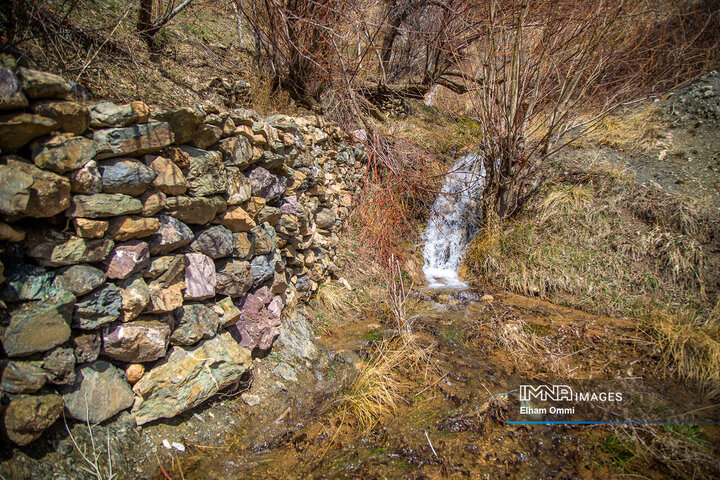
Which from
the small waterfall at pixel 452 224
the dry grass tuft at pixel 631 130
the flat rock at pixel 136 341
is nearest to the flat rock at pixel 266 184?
the flat rock at pixel 136 341

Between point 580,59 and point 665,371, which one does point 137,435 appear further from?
point 580,59

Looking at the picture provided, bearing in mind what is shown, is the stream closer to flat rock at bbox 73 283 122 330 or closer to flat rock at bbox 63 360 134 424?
flat rock at bbox 63 360 134 424

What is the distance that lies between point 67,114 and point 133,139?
0.29 m

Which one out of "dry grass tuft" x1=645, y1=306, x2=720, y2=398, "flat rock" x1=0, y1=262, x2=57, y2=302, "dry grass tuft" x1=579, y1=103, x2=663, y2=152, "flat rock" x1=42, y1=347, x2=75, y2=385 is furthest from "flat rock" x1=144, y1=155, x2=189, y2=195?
"dry grass tuft" x1=579, y1=103, x2=663, y2=152

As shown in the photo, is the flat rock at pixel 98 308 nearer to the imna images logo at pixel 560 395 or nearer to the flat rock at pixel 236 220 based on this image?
the flat rock at pixel 236 220

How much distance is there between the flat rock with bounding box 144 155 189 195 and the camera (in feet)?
6.49

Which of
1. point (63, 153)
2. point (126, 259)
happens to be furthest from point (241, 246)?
point (63, 153)

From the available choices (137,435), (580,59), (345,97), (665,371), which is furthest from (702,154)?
(137,435)

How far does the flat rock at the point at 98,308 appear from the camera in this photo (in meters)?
1.72

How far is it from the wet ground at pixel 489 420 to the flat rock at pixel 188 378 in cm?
30

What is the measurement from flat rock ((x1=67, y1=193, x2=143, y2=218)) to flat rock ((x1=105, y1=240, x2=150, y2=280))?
7.0 inches

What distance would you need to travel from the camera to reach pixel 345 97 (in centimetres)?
462

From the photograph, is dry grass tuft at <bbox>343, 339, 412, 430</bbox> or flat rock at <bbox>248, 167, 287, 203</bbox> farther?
flat rock at <bbox>248, 167, 287, 203</bbox>

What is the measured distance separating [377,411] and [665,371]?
2403 mm
